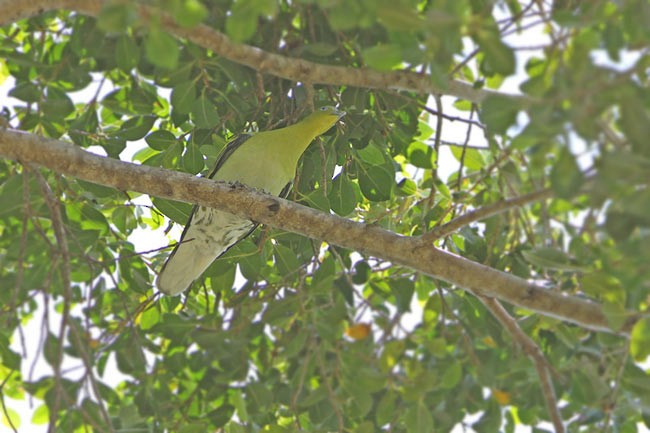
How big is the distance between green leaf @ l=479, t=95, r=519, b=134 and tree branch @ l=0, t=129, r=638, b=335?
2.93ft

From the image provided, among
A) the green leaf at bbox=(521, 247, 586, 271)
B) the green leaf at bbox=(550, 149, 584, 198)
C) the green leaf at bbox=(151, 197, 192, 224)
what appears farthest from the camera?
the green leaf at bbox=(151, 197, 192, 224)

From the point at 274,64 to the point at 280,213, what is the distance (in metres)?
0.60

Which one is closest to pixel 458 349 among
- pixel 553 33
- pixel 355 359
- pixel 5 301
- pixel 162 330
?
pixel 355 359

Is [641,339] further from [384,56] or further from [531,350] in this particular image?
[384,56]

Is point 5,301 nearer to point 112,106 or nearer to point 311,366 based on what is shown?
point 112,106

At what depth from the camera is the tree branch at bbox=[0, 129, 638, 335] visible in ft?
9.45

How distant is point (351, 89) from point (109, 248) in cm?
165

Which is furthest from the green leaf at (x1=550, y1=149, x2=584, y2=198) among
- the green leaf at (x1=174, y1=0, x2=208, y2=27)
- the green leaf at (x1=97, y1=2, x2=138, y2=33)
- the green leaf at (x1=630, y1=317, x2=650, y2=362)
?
the green leaf at (x1=97, y1=2, x2=138, y2=33)

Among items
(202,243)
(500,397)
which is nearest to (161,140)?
(202,243)

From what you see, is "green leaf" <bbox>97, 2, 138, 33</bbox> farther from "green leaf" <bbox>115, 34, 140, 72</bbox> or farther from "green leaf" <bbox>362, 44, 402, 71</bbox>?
"green leaf" <bbox>115, 34, 140, 72</bbox>

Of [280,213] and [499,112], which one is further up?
[280,213]

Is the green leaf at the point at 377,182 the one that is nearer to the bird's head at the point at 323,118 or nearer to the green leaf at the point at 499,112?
the bird's head at the point at 323,118

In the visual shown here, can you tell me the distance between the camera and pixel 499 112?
2.06 metres

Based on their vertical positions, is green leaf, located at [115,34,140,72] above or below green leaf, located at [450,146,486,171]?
Answer: below
